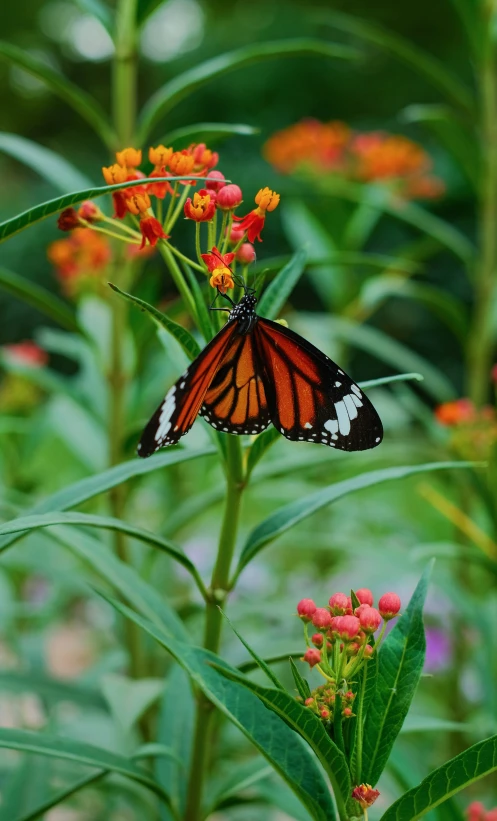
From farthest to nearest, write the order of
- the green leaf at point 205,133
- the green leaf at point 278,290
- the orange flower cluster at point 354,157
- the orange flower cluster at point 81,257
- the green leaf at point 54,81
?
1. the orange flower cluster at point 354,157
2. the orange flower cluster at point 81,257
3. the green leaf at point 54,81
4. the green leaf at point 205,133
5. the green leaf at point 278,290

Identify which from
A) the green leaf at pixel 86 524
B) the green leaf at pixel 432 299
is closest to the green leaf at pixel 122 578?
the green leaf at pixel 86 524

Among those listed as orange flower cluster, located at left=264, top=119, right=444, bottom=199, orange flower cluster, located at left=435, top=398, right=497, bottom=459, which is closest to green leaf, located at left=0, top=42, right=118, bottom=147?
orange flower cluster, located at left=435, top=398, right=497, bottom=459

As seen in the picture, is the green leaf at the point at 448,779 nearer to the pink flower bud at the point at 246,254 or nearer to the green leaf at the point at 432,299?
the pink flower bud at the point at 246,254

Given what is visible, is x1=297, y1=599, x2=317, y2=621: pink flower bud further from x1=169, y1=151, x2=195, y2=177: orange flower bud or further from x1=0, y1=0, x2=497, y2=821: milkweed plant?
x1=169, y1=151, x2=195, y2=177: orange flower bud

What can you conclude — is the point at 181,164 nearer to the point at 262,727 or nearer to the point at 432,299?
the point at 262,727

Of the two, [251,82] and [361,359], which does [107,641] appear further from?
[251,82]
